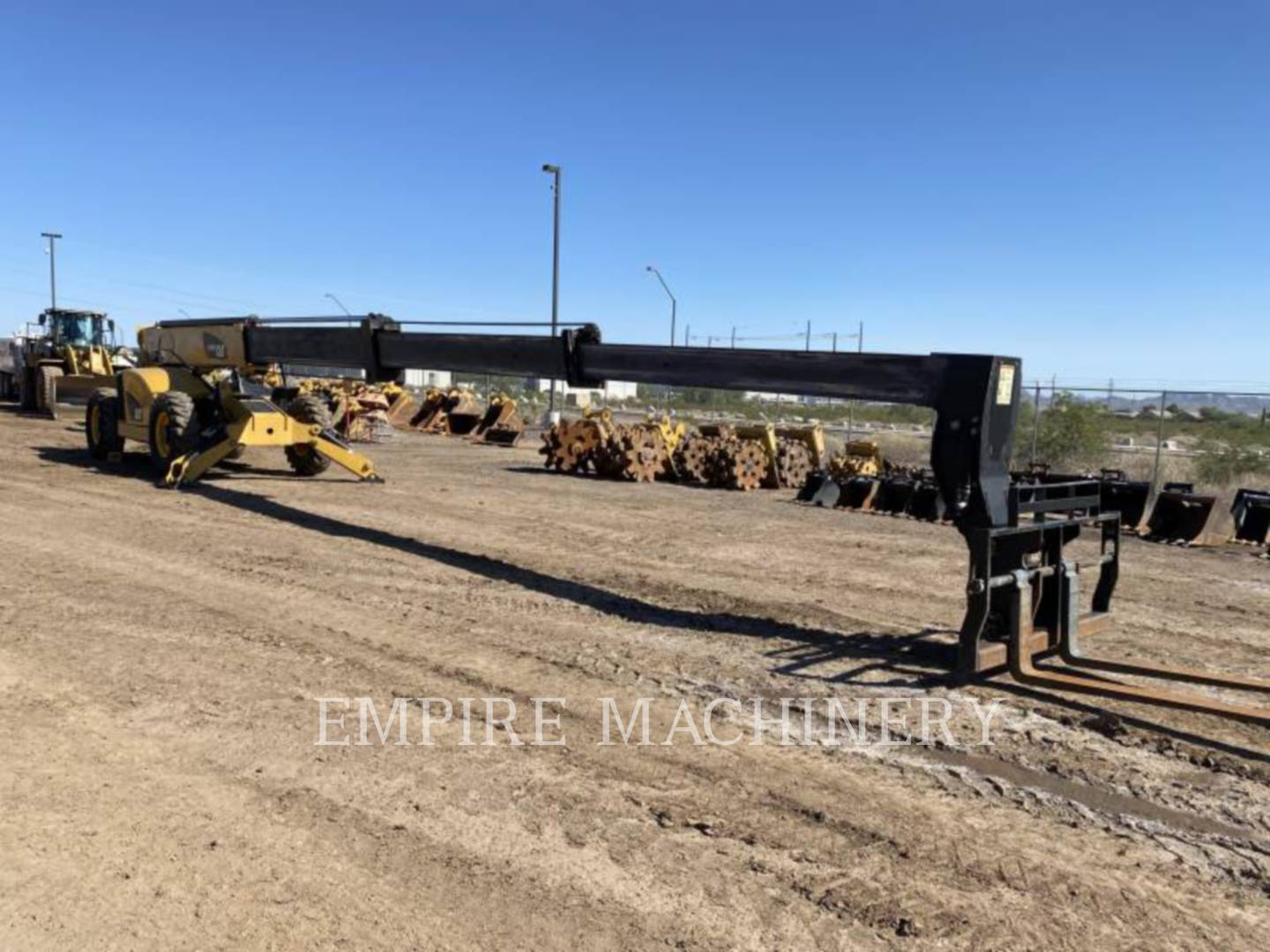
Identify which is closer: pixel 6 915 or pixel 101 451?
pixel 6 915

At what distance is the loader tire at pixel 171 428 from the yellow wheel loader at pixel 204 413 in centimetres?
1

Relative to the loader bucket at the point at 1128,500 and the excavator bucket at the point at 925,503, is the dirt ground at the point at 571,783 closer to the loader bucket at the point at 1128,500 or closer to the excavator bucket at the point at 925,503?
the loader bucket at the point at 1128,500

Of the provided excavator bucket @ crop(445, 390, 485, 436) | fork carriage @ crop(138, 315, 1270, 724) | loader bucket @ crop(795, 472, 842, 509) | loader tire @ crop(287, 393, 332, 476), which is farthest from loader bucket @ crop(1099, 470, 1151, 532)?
excavator bucket @ crop(445, 390, 485, 436)

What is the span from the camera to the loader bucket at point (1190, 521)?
12617mm

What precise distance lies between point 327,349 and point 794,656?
8527 mm

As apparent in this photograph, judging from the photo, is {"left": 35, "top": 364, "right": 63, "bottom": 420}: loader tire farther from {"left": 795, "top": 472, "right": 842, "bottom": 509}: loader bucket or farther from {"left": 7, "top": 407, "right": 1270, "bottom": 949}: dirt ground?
{"left": 795, "top": 472, "right": 842, "bottom": 509}: loader bucket

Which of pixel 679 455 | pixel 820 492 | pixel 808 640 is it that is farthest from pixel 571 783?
pixel 679 455

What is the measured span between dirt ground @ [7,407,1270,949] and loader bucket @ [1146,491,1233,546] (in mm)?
4271

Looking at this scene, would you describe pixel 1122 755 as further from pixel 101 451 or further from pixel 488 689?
pixel 101 451

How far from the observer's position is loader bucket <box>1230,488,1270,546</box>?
12664mm

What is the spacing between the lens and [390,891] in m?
3.34

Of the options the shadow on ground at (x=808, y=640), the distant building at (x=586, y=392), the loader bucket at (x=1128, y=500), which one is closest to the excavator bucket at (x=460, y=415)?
the distant building at (x=586, y=392)

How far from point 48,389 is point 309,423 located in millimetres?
17980

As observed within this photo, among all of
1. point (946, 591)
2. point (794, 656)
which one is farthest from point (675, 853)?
point (946, 591)
